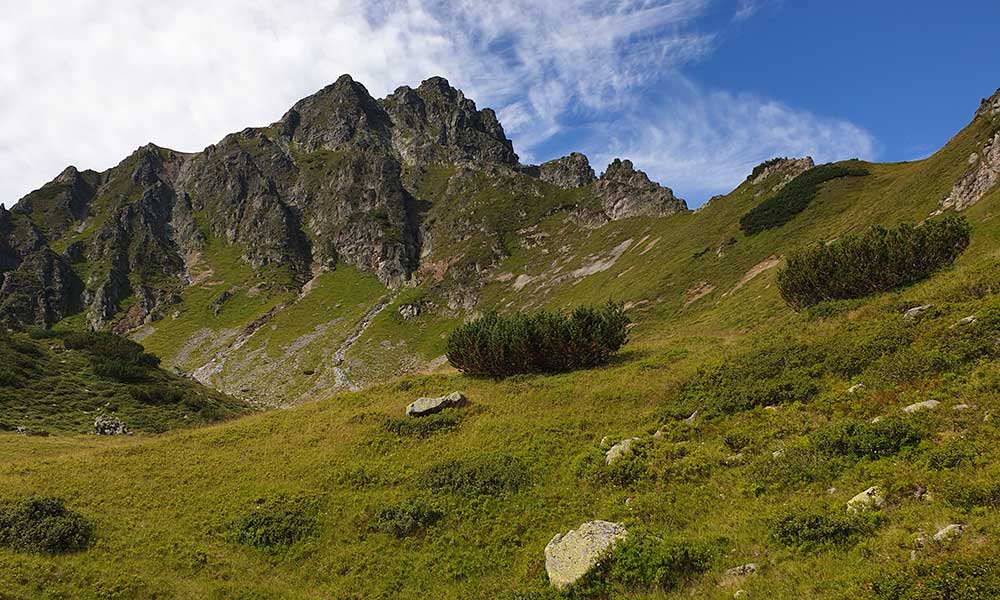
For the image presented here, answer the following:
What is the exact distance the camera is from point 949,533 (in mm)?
7660

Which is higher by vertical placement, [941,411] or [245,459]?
[245,459]

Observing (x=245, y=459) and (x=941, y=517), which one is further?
(x=245, y=459)

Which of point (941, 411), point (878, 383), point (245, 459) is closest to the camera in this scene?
point (941, 411)

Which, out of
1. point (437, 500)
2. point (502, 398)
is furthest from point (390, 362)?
point (437, 500)

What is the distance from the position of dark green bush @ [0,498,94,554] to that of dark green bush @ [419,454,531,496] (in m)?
10.9

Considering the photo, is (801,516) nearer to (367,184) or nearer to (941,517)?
(941,517)

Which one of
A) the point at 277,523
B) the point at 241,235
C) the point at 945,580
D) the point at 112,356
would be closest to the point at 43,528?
the point at 277,523

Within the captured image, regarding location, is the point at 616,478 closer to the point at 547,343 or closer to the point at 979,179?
the point at 547,343

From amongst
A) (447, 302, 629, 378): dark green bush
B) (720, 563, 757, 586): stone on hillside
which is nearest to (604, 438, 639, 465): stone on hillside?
(720, 563, 757, 586): stone on hillside

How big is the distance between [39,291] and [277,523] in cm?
18446

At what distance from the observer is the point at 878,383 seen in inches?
599

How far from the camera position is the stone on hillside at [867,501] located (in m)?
9.62

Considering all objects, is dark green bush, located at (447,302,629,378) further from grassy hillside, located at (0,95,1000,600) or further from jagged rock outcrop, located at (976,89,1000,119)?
jagged rock outcrop, located at (976,89,1000,119)

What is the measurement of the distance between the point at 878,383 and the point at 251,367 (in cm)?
10806
